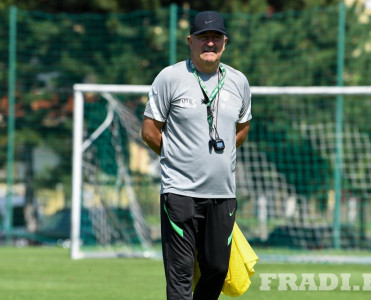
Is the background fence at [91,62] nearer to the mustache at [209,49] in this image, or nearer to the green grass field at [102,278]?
the green grass field at [102,278]

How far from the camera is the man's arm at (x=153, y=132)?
6.29 metres

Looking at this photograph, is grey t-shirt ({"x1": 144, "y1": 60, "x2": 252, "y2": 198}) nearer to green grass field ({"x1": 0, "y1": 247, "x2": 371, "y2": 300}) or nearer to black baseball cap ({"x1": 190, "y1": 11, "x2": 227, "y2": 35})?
black baseball cap ({"x1": 190, "y1": 11, "x2": 227, "y2": 35})

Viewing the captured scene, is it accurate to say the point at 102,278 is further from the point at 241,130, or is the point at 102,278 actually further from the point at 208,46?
the point at 208,46

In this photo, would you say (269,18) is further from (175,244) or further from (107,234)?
(175,244)

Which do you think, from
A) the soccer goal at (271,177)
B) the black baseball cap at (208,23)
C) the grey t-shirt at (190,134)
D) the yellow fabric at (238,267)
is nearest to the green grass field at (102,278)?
the soccer goal at (271,177)

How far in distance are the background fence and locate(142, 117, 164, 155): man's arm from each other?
35.4ft

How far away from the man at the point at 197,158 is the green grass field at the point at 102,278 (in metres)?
2.42

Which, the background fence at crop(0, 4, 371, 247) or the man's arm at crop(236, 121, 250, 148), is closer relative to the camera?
the man's arm at crop(236, 121, 250, 148)

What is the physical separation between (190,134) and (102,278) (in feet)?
15.5

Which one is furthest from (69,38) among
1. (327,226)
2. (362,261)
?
(362,261)

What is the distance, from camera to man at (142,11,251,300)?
610cm

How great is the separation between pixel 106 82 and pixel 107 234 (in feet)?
15.8

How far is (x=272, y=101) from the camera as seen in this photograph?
1695 centimetres

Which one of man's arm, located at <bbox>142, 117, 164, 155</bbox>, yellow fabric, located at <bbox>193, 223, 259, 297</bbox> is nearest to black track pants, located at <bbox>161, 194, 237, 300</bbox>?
yellow fabric, located at <bbox>193, 223, 259, 297</bbox>
